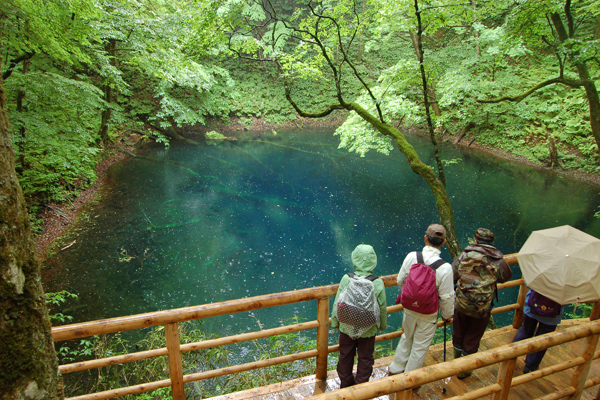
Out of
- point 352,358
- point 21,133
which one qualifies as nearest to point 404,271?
point 352,358

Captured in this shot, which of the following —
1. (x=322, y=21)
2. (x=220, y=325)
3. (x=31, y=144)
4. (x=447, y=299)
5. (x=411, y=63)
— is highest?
(x=322, y=21)

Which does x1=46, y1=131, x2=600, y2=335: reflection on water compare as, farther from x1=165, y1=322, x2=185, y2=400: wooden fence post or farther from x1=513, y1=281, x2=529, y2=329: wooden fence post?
x1=165, y1=322, x2=185, y2=400: wooden fence post

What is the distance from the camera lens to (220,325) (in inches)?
229

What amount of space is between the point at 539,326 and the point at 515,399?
0.66 m

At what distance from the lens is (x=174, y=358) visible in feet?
7.36

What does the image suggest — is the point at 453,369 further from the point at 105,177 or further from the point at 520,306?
the point at 105,177

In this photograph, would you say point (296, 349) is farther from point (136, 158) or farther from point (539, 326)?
point (136, 158)

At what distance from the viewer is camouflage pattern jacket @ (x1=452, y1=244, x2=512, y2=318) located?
8.32ft

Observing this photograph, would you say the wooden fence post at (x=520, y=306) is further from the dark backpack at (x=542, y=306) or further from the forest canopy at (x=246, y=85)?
the forest canopy at (x=246, y=85)

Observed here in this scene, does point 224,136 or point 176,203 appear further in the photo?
point 224,136

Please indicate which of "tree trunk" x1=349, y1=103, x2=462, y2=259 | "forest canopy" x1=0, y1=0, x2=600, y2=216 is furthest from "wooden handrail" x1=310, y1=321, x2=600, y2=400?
"forest canopy" x1=0, y1=0, x2=600, y2=216

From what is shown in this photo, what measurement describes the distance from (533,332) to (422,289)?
134 cm

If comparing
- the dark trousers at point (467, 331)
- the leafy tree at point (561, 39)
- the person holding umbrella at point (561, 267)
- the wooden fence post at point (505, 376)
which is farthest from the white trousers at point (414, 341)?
the leafy tree at point (561, 39)

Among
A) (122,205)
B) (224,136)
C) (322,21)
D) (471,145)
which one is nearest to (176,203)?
(122,205)
